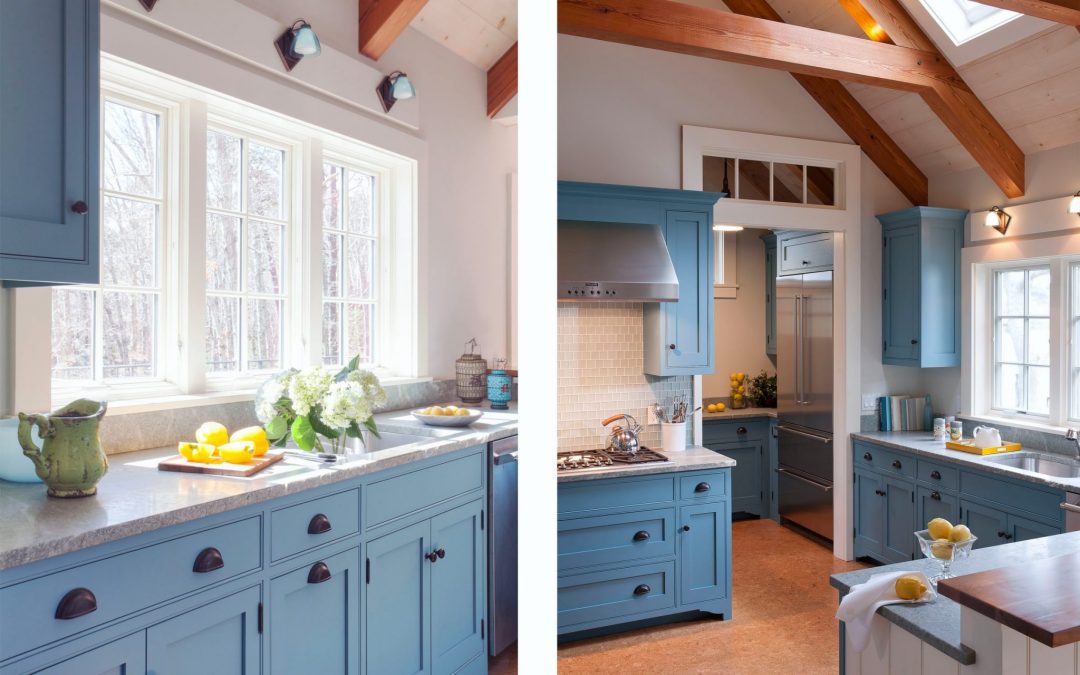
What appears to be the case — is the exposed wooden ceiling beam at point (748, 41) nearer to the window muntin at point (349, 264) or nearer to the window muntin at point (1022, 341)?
the window muntin at point (1022, 341)

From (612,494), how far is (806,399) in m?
1.98

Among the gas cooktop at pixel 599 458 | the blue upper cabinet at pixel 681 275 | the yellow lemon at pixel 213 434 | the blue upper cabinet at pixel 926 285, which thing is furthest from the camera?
the blue upper cabinet at pixel 926 285

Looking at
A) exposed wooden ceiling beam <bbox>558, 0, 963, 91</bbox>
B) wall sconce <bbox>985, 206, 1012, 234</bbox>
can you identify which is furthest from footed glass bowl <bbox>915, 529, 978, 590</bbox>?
wall sconce <bbox>985, 206, 1012, 234</bbox>

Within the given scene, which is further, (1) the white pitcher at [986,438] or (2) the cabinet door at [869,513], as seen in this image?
(2) the cabinet door at [869,513]

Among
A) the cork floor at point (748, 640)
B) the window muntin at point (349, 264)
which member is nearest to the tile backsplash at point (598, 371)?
the cork floor at point (748, 640)

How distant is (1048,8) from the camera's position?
2.60 metres

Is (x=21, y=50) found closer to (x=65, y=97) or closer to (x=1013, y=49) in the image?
(x=65, y=97)

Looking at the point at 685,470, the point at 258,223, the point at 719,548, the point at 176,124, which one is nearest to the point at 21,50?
the point at 176,124

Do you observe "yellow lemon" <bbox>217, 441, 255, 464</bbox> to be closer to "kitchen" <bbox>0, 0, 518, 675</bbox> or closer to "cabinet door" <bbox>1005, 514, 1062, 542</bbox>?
"kitchen" <bbox>0, 0, 518, 675</bbox>

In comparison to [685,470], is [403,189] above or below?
above

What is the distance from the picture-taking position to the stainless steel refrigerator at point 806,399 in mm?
4086

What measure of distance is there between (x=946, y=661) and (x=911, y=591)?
0.21 meters

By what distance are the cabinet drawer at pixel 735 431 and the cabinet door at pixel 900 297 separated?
3.39 ft

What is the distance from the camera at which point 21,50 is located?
1.02 meters
